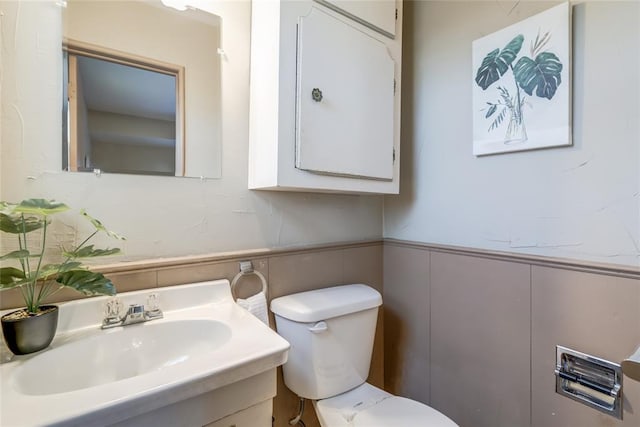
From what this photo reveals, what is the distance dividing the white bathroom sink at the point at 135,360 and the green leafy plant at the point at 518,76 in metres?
1.03

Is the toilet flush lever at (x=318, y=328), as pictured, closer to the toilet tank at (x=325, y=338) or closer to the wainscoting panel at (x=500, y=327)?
the toilet tank at (x=325, y=338)

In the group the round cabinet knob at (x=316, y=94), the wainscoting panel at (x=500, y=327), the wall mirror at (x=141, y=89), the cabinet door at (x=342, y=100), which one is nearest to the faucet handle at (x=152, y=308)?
the wall mirror at (x=141, y=89)

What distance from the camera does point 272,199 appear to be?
3.81 ft

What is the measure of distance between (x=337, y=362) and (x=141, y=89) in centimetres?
113

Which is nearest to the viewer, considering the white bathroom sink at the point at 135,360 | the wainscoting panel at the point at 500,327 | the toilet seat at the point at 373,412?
the white bathroom sink at the point at 135,360

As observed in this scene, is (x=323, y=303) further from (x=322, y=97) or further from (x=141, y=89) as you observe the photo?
(x=141, y=89)

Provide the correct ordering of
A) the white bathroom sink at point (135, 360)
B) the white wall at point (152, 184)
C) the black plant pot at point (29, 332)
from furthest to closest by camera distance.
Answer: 1. the white wall at point (152, 184)
2. the black plant pot at point (29, 332)
3. the white bathroom sink at point (135, 360)

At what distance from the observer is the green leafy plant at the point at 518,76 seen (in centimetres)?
95

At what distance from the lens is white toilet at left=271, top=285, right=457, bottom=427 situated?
1013 mm

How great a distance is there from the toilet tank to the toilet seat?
3cm

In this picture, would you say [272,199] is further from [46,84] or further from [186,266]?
[46,84]

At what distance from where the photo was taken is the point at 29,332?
0.63 m

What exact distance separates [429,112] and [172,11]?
1034 mm

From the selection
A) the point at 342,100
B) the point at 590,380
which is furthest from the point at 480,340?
the point at 342,100
